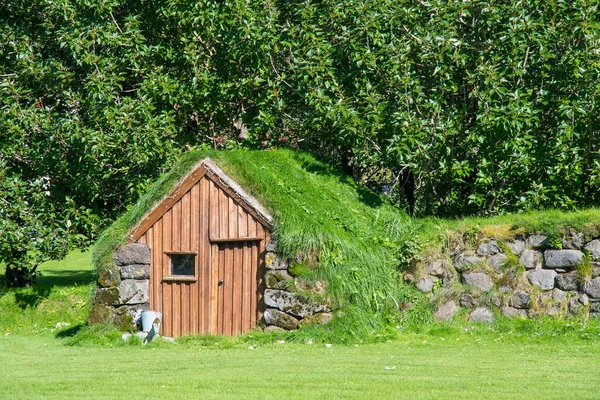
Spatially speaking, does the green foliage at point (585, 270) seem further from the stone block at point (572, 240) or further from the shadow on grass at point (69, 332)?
the shadow on grass at point (69, 332)

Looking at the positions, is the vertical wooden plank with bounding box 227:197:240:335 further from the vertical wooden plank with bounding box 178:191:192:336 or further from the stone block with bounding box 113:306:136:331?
the stone block with bounding box 113:306:136:331

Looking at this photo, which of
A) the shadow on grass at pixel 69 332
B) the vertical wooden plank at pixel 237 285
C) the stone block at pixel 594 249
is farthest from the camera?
the shadow on grass at pixel 69 332

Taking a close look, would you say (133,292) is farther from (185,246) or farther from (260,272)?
(260,272)

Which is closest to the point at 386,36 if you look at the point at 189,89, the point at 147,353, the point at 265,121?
the point at 265,121

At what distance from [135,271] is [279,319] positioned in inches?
110

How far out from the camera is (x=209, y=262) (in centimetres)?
1455

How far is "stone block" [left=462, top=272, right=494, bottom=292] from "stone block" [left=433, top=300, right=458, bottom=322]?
18.2 inches

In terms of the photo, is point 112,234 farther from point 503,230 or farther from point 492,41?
point 492,41

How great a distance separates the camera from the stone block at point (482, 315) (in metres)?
13.9

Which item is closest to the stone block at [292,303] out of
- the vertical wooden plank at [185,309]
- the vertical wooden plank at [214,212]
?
the vertical wooden plank at [214,212]

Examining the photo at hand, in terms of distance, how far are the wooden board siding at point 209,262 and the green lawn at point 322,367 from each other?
724 millimetres

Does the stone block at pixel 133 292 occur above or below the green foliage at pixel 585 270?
below

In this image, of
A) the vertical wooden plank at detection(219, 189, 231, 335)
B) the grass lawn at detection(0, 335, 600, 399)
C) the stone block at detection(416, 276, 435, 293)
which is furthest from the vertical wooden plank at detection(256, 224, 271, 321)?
the stone block at detection(416, 276, 435, 293)

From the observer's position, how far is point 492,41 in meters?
15.6
